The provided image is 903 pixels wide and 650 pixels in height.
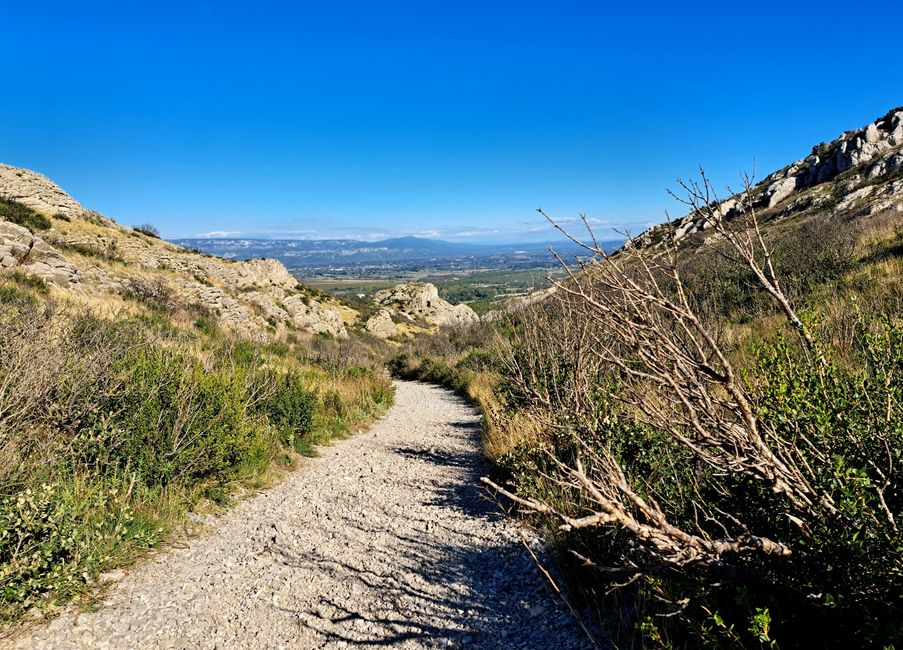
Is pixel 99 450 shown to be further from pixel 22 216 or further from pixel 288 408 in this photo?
pixel 22 216

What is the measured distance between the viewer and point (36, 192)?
1117 inches

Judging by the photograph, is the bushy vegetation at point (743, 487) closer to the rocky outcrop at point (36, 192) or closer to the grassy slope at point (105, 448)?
the grassy slope at point (105, 448)

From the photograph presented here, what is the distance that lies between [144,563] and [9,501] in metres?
1.30

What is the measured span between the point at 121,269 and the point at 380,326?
813 inches

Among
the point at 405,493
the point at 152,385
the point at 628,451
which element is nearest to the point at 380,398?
the point at 405,493

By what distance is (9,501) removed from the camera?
3.47m

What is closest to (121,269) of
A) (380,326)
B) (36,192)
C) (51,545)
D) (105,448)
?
(36,192)

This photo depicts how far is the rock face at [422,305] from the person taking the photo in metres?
51.0

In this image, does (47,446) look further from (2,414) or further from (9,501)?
(9,501)

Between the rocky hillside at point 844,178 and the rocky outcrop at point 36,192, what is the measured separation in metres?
34.0

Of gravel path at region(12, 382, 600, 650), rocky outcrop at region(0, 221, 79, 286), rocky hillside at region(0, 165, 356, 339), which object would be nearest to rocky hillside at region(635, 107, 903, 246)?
rocky hillside at region(0, 165, 356, 339)

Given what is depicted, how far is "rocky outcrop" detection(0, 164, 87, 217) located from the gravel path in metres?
30.3

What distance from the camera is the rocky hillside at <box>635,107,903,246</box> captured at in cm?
2566

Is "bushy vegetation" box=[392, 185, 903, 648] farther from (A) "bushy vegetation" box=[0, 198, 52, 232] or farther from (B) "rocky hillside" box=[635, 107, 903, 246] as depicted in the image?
(A) "bushy vegetation" box=[0, 198, 52, 232]
